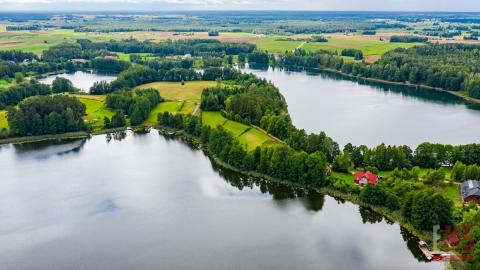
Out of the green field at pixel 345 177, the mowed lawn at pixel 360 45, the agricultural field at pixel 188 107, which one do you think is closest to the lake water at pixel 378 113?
the green field at pixel 345 177

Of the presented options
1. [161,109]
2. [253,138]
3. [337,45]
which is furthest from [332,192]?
[337,45]

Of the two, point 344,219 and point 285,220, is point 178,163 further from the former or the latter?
point 344,219

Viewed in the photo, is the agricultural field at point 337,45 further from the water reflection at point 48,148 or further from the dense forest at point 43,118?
the water reflection at point 48,148

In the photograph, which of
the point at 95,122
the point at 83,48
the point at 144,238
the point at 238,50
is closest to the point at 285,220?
the point at 144,238

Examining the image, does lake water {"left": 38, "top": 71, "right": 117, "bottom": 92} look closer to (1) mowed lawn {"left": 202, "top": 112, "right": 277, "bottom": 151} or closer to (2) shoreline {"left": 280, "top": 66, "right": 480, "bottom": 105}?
(1) mowed lawn {"left": 202, "top": 112, "right": 277, "bottom": 151}

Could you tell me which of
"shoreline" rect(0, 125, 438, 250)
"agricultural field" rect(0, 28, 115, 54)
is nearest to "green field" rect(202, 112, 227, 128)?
"shoreline" rect(0, 125, 438, 250)

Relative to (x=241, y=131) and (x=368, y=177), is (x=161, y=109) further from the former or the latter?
(x=368, y=177)
